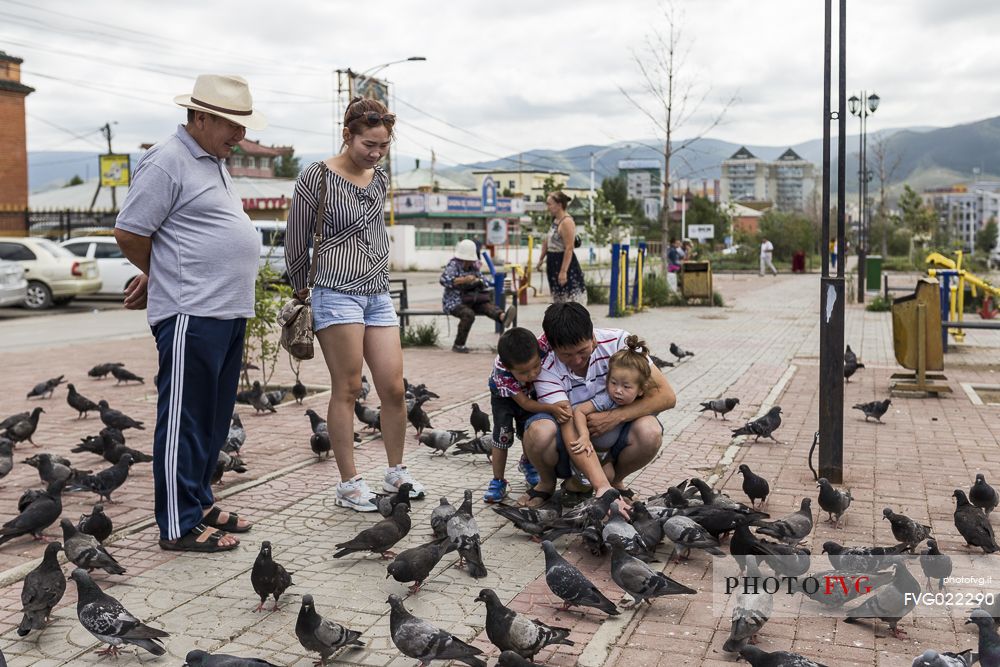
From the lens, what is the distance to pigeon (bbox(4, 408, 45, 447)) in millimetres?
8078

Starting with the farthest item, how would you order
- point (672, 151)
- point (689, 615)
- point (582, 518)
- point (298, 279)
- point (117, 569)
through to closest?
1. point (672, 151)
2. point (298, 279)
3. point (582, 518)
4. point (117, 569)
5. point (689, 615)

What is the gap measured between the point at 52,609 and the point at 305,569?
118 cm

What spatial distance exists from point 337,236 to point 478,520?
6.24ft

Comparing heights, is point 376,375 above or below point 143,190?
below

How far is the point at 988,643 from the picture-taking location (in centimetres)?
372

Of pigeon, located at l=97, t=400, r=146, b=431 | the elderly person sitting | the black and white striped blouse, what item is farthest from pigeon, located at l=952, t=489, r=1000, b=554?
the elderly person sitting

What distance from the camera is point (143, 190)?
494 centimetres

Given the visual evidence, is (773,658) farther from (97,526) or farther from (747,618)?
(97,526)

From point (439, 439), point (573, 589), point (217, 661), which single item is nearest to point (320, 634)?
point (217, 661)

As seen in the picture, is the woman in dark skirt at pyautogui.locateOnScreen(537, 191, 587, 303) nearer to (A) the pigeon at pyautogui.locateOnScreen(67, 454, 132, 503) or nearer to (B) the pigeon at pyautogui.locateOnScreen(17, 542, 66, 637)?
(A) the pigeon at pyautogui.locateOnScreen(67, 454, 132, 503)

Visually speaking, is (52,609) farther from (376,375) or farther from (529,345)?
(529,345)

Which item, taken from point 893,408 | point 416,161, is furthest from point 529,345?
point 416,161

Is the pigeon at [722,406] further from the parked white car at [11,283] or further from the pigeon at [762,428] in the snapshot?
the parked white car at [11,283]

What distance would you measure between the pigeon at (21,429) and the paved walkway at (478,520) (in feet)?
0.41
